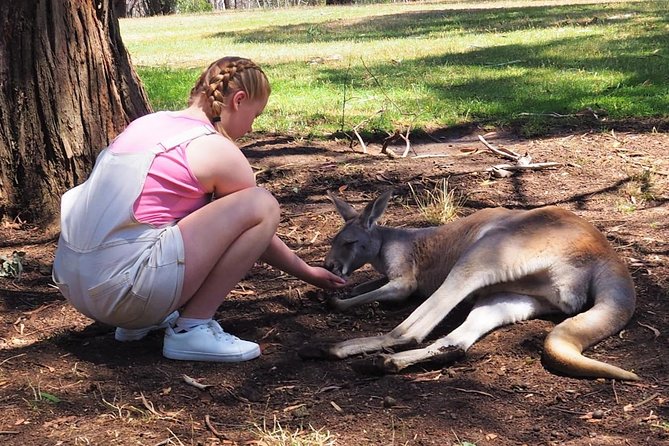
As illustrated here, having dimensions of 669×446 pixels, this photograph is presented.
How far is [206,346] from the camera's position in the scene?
10.6 ft

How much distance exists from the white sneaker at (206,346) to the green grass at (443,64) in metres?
3.54

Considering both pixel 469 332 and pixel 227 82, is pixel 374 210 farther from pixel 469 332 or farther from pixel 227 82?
pixel 227 82

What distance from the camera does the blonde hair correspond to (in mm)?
3262

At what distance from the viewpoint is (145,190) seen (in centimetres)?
314

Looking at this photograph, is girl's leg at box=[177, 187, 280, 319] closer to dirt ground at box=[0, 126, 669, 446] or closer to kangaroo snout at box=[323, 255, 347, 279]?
dirt ground at box=[0, 126, 669, 446]

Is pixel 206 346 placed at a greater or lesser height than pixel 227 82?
lesser

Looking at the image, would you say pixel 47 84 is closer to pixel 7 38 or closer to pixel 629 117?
pixel 7 38

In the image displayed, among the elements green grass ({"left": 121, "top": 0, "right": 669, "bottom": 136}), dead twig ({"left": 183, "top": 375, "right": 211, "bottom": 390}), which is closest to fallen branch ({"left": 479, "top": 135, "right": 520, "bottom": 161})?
green grass ({"left": 121, "top": 0, "right": 669, "bottom": 136})

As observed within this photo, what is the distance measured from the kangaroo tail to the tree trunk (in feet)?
8.95

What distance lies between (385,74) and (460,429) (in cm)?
702

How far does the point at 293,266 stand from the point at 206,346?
22.1 inches

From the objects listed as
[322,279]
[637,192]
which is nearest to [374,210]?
[322,279]

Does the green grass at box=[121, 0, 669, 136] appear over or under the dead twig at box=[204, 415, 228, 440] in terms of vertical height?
over

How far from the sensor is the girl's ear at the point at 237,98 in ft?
10.7
